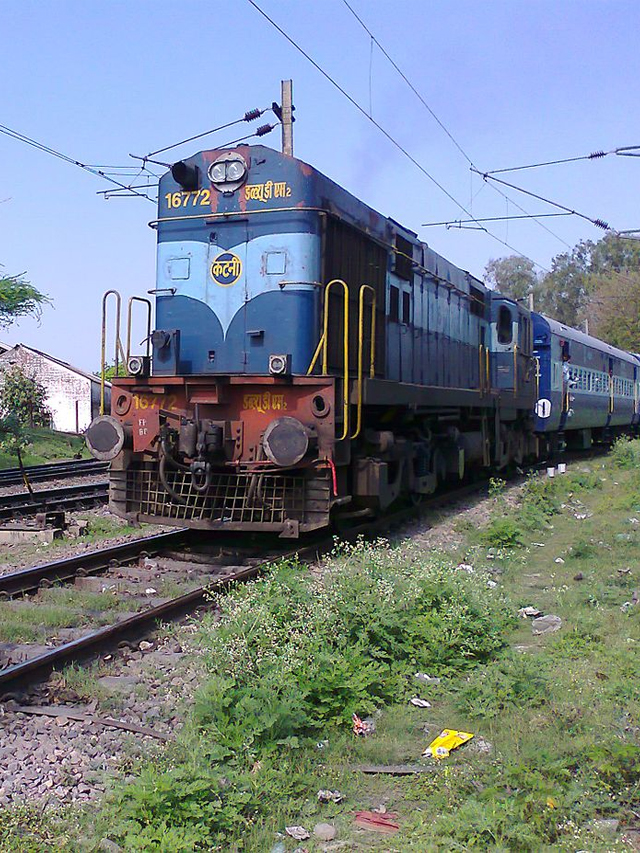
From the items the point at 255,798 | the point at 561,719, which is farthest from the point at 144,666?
the point at 561,719

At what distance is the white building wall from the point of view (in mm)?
A: 38719

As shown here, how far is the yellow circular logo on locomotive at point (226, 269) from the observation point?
27.8 feet

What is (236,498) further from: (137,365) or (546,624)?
(546,624)

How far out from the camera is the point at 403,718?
4.31 meters

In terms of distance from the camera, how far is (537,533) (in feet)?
32.4

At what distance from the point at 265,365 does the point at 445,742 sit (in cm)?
499

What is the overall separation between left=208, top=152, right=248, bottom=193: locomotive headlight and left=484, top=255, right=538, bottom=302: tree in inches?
2865

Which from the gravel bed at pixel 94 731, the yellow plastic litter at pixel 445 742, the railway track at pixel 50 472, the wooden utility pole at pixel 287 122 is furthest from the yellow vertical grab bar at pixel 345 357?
the railway track at pixel 50 472

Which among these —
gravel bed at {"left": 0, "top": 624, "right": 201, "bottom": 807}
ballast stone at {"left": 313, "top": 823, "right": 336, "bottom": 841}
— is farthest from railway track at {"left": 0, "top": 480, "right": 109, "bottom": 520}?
ballast stone at {"left": 313, "top": 823, "right": 336, "bottom": 841}

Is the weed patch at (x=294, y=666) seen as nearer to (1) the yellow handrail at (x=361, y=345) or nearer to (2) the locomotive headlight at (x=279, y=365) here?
(1) the yellow handrail at (x=361, y=345)

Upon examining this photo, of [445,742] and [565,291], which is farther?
[565,291]

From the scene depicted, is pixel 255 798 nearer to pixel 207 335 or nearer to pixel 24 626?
pixel 24 626

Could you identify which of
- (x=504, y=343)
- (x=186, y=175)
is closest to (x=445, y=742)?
(x=186, y=175)

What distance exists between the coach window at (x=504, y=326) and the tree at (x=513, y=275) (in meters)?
65.1
